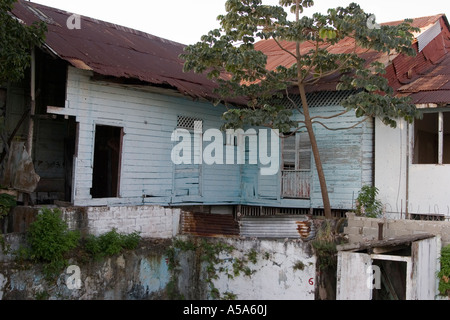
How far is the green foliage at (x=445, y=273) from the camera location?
859 centimetres

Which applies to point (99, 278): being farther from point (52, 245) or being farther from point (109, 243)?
point (52, 245)

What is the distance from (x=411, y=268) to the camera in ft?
25.7

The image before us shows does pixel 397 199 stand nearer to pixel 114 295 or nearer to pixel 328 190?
pixel 328 190

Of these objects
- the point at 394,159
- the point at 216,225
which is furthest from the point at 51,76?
the point at 394,159

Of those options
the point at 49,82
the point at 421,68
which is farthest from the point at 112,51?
the point at 421,68

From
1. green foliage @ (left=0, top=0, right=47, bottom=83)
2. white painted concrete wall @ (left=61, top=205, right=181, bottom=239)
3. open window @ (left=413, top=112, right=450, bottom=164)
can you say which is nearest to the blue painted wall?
white painted concrete wall @ (left=61, top=205, right=181, bottom=239)

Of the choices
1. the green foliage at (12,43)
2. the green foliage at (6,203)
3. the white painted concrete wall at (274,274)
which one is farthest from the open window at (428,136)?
the green foliage at (6,203)

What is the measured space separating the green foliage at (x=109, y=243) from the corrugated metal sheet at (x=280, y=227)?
7.87 ft

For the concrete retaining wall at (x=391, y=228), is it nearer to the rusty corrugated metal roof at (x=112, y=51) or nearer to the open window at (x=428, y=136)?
the rusty corrugated metal roof at (x=112, y=51)

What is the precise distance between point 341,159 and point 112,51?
18.9 ft

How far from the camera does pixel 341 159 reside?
12.1 m

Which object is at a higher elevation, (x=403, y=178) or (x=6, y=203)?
(x=403, y=178)

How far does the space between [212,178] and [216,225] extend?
2.18 metres

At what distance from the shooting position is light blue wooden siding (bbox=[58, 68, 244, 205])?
10.0m
